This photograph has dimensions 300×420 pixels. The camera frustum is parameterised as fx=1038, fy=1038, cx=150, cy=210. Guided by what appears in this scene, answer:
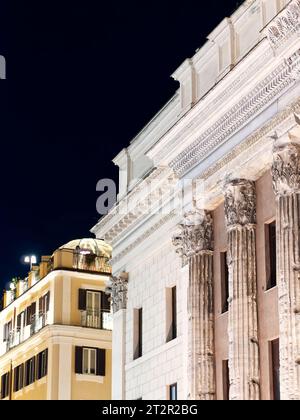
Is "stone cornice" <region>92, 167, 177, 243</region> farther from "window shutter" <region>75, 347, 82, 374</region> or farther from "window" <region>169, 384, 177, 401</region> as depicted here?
"window shutter" <region>75, 347, 82, 374</region>

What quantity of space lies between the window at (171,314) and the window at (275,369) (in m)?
7.32

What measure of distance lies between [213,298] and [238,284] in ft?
9.65

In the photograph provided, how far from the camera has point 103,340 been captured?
53062mm

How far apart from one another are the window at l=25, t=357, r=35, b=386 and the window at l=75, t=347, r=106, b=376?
3073 mm

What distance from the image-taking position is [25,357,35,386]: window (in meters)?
53.8

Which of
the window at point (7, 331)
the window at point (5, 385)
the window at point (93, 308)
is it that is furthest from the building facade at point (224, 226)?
the window at point (7, 331)

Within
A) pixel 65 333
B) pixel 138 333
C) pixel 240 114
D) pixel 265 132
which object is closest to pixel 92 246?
pixel 65 333

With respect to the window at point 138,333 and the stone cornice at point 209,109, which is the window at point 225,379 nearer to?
the stone cornice at point 209,109

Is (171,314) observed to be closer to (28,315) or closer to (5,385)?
(28,315)

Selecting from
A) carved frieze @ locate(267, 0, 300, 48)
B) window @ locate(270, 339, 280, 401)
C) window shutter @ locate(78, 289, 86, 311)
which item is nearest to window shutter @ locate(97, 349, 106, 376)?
window shutter @ locate(78, 289, 86, 311)

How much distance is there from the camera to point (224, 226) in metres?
30.9

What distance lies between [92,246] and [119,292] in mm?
18242

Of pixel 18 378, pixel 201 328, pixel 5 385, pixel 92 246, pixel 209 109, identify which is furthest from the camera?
pixel 5 385
